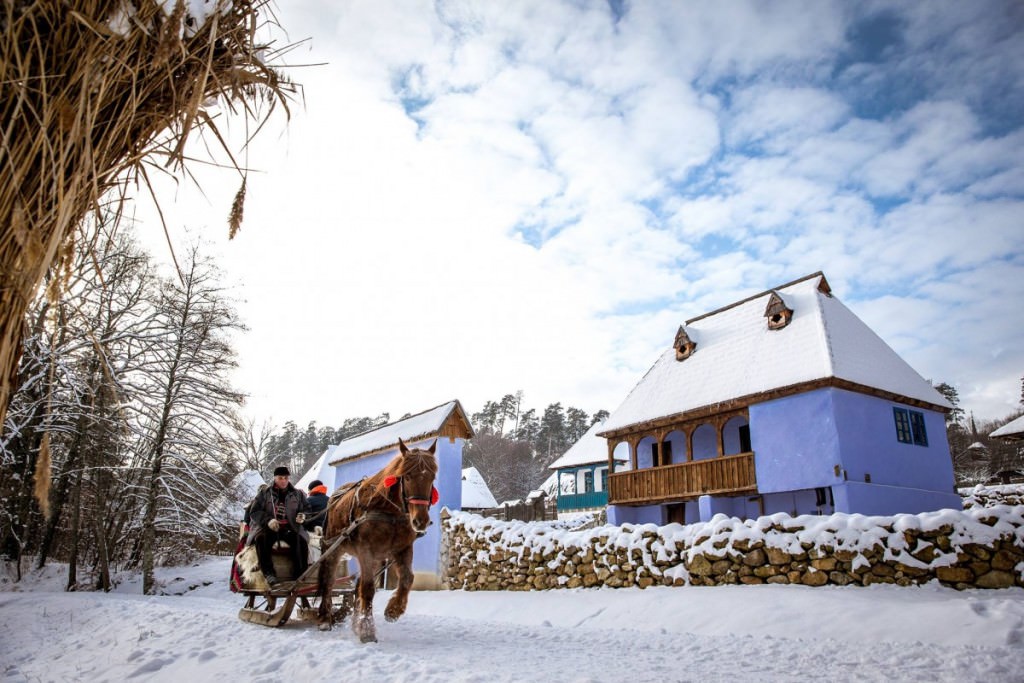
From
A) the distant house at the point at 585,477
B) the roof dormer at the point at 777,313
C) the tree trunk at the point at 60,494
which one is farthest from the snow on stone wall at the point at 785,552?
the distant house at the point at 585,477

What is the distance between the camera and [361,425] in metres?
75.0

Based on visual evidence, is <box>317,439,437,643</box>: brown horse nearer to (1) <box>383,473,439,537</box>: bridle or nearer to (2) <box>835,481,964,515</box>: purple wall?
(1) <box>383,473,439,537</box>: bridle

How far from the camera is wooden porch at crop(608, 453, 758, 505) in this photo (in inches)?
679

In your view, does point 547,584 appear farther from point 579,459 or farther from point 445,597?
point 579,459

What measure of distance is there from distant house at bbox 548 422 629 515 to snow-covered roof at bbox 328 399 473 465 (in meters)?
15.2

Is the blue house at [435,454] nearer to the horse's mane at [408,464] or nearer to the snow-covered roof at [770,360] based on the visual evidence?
the snow-covered roof at [770,360]

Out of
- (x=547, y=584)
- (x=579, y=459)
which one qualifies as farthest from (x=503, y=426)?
(x=547, y=584)

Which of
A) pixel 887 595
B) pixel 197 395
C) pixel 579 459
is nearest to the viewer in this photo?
pixel 887 595

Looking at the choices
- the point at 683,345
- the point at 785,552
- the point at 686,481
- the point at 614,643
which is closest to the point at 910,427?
the point at 686,481

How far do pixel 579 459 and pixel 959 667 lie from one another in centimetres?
3073

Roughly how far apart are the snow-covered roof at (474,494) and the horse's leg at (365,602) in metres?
27.6

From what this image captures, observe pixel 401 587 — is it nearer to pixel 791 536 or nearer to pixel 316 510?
pixel 316 510

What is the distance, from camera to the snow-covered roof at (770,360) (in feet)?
54.4

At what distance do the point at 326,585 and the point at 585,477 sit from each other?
29.7 metres
